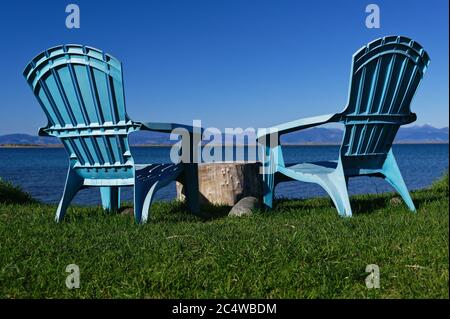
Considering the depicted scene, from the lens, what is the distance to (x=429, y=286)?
103 inches

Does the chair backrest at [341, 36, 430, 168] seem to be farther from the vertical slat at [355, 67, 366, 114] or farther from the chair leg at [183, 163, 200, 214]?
the chair leg at [183, 163, 200, 214]

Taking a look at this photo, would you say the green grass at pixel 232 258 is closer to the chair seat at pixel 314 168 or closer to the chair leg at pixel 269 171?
the chair seat at pixel 314 168

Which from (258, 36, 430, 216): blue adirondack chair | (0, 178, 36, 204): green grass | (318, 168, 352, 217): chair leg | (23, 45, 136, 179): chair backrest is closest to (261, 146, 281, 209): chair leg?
(258, 36, 430, 216): blue adirondack chair

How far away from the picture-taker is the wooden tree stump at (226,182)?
6.06 metres

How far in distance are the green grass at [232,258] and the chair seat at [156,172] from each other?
0.52 m

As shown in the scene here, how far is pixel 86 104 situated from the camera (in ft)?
14.2

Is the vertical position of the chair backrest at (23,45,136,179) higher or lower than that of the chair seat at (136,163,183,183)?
→ higher

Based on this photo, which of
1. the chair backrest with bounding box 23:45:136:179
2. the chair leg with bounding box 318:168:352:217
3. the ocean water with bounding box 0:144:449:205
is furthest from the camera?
the ocean water with bounding box 0:144:449:205

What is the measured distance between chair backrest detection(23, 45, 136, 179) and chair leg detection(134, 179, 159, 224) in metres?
0.18

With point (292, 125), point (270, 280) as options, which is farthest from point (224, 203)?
point (270, 280)

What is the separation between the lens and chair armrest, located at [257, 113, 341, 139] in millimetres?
4454

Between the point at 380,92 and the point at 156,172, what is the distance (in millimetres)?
2191

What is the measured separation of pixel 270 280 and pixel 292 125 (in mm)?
2308

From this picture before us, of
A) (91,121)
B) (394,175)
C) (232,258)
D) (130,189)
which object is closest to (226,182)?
(394,175)
